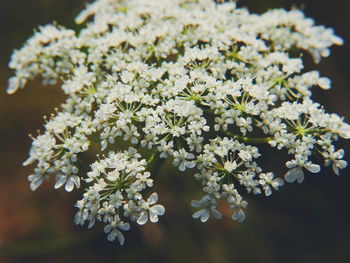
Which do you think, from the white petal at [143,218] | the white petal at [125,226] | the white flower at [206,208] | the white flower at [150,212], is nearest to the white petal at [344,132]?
the white flower at [206,208]

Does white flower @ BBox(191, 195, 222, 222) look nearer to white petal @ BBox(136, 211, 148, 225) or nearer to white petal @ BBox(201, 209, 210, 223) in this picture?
white petal @ BBox(201, 209, 210, 223)

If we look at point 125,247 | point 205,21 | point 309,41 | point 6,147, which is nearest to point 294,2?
point 309,41

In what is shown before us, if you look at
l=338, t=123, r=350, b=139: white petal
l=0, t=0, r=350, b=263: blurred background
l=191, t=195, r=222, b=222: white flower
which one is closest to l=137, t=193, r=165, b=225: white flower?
l=191, t=195, r=222, b=222: white flower

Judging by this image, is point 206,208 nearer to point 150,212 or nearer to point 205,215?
point 205,215

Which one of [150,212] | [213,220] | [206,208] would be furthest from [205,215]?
[213,220]

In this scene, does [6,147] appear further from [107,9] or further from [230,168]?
[230,168]

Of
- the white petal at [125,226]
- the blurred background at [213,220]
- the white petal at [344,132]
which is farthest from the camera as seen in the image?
the blurred background at [213,220]

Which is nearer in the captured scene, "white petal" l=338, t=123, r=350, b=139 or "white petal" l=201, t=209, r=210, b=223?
"white petal" l=201, t=209, r=210, b=223

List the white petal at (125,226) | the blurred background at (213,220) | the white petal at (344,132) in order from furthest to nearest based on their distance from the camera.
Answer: the blurred background at (213,220)
the white petal at (344,132)
the white petal at (125,226)

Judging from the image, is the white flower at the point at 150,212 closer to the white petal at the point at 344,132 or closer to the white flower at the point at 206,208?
the white flower at the point at 206,208
